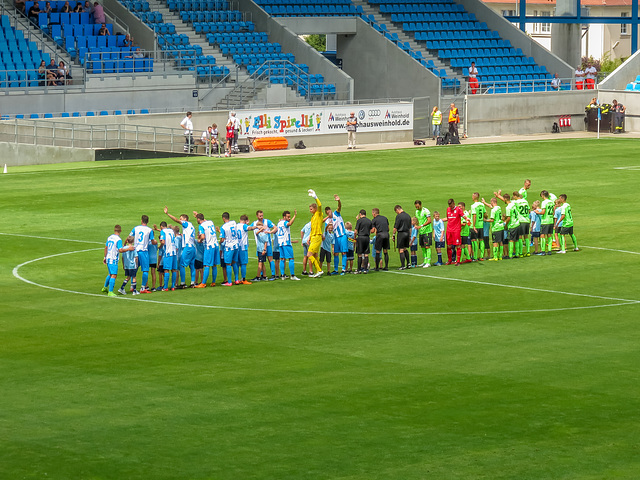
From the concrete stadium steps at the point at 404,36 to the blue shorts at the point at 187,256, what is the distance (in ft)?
142

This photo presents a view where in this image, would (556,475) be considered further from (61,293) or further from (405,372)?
(61,293)

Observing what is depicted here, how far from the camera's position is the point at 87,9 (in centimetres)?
5709

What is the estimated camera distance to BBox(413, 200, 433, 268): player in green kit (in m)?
26.7

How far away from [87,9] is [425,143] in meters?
17.8

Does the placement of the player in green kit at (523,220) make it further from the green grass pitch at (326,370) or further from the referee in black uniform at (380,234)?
the referee in black uniform at (380,234)

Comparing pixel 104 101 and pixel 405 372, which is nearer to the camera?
pixel 405 372

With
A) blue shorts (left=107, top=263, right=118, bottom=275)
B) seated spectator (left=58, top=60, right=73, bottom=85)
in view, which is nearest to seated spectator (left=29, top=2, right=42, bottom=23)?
seated spectator (left=58, top=60, right=73, bottom=85)

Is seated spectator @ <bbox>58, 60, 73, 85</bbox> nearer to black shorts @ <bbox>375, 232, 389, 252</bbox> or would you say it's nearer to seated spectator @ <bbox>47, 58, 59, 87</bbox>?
seated spectator @ <bbox>47, 58, 59, 87</bbox>

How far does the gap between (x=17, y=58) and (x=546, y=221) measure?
3095 cm

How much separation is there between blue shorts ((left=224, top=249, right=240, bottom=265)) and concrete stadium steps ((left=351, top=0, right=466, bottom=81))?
4256 centimetres

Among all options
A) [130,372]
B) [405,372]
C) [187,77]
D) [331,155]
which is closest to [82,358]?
[130,372]

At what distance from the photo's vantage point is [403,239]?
26484 millimetres

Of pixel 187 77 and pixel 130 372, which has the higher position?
pixel 187 77

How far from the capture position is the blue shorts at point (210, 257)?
24278mm
